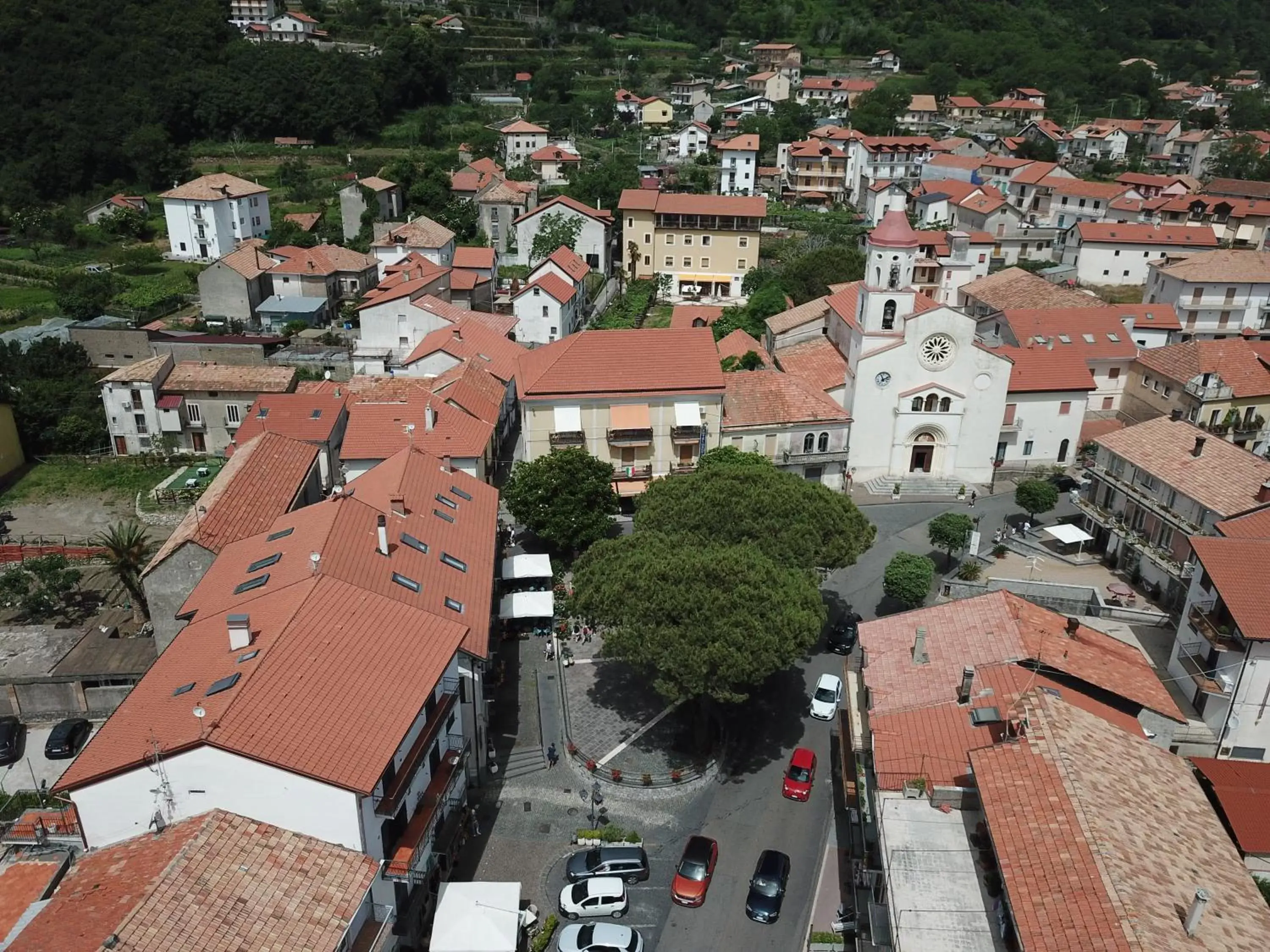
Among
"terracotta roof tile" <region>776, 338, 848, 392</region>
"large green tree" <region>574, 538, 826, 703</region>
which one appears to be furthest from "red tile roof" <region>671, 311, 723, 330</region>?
"large green tree" <region>574, 538, 826, 703</region>

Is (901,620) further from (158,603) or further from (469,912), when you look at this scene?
(158,603)

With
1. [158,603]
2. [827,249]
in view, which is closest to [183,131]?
[827,249]

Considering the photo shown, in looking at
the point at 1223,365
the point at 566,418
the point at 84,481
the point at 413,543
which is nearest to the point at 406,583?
the point at 413,543

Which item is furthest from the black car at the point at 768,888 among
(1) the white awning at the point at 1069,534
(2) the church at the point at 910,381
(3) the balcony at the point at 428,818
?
(2) the church at the point at 910,381

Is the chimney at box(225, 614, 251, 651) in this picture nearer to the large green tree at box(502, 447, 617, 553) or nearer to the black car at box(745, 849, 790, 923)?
the black car at box(745, 849, 790, 923)

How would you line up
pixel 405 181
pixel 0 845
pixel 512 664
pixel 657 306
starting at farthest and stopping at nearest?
1. pixel 405 181
2. pixel 657 306
3. pixel 512 664
4. pixel 0 845

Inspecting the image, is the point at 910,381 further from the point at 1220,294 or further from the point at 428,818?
the point at 428,818

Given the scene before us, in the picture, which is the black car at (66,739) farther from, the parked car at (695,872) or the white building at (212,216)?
the white building at (212,216)
